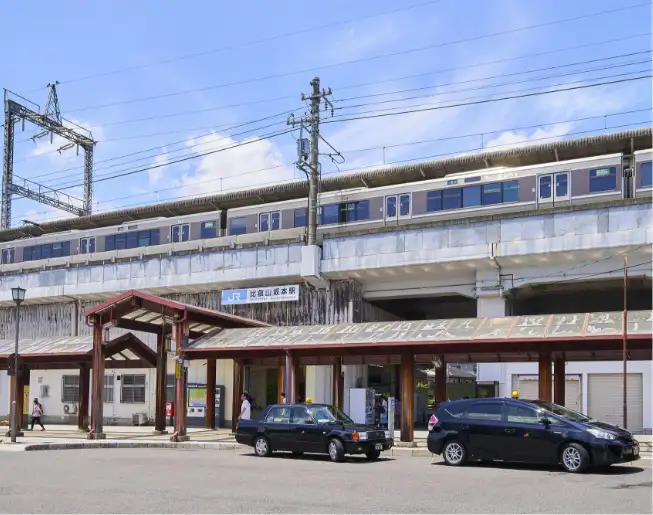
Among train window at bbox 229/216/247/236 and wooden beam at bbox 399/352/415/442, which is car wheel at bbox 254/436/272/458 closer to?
wooden beam at bbox 399/352/415/442

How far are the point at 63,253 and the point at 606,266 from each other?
97.4ft

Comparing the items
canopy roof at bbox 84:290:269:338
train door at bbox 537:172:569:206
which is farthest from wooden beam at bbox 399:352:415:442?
train door at bbox 537:172:569:206

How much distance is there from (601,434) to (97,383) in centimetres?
1706

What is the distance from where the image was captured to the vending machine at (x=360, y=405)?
29.9 metres

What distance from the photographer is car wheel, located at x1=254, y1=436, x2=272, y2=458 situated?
63.1ft

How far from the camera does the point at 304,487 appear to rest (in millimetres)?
12680

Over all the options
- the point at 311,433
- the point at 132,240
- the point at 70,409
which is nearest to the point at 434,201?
the point at 311,433

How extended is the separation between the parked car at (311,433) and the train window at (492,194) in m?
15.7

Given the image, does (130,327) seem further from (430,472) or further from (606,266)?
(606,266)

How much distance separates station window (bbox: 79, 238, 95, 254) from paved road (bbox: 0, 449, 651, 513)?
27.4 meters

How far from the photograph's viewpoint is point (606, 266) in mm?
29328

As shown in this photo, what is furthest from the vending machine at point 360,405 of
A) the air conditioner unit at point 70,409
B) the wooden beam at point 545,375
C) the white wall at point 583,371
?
the air conditioner unit at point 70,409

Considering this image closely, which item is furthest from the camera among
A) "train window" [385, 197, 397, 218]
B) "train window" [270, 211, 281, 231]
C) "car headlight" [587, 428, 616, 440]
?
"train window" [270, 211, 281, 231]

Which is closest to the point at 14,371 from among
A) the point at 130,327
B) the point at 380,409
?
the point at 130,327
